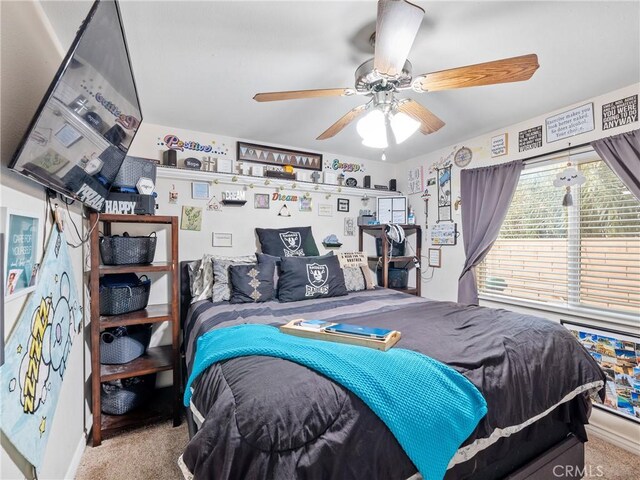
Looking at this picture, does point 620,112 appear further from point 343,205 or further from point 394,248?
point 343,205

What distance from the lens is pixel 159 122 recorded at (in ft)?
8.39

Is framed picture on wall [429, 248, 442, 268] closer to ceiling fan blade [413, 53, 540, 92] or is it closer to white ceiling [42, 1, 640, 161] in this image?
white ceiling [42, 1, 640, 161]

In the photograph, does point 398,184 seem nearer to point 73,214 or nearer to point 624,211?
point 624,211

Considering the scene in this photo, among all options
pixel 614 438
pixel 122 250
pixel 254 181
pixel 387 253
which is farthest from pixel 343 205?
pixel 614 438

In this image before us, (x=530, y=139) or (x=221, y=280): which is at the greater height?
(x=530, y=139)

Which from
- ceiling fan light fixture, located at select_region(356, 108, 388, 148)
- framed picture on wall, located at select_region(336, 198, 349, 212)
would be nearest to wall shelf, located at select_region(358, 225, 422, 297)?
framed picture on wall, located at select_region(336, 198, 349, 212)

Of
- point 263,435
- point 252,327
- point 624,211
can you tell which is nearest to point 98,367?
point 252,327

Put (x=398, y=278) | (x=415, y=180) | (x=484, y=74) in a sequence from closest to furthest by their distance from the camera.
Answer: (x=484, y=74)
(x=398, y=278)
(x=415, y=180)

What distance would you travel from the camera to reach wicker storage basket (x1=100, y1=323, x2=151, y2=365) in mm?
2002

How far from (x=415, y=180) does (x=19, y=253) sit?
3431 mm

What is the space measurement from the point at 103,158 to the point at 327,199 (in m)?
2.24

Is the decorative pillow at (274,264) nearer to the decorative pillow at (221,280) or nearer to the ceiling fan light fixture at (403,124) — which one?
the decorative pillow at (221,280)

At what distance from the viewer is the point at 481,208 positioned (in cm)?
278

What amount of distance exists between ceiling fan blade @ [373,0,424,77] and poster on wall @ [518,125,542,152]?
1.79 meters
